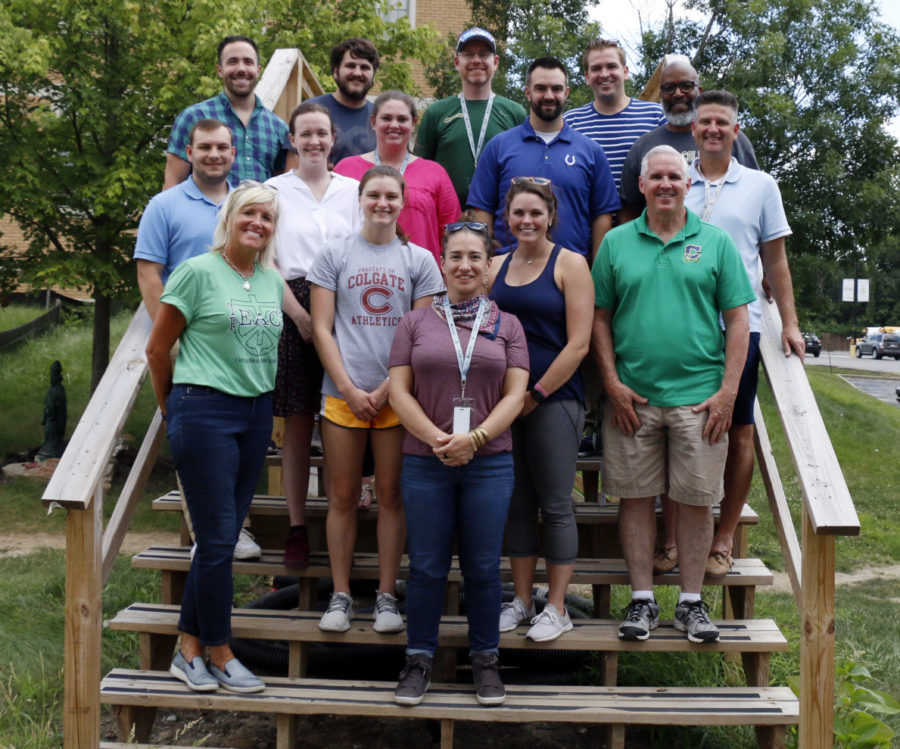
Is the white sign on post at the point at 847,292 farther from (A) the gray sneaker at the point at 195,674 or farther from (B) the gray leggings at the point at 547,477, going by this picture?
(A) the gray sneaker at the point at 195,674

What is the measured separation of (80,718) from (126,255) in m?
7.67

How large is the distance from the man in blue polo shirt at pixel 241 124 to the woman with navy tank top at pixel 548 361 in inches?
56.3

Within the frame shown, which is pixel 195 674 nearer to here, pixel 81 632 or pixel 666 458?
pixel 81 632

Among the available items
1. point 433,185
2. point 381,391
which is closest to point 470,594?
point 381,391

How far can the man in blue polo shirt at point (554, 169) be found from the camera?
3.90 m

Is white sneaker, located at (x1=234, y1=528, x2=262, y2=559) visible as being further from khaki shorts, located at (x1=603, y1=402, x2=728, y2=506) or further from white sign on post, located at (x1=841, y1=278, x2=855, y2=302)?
white sign on post, located at (x1=841, y1=278, x2=855, y2=302)

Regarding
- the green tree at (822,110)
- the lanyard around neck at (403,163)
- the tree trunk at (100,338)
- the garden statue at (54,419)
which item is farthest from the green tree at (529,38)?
the lanyard around neck at (403,163)

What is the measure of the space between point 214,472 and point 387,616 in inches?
35.7

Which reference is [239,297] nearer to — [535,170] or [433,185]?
[433,185]

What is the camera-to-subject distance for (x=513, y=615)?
3.62 metres

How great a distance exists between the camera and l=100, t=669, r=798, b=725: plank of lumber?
3.28m

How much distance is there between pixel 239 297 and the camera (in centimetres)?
323

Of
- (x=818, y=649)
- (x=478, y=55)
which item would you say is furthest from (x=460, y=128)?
(x=818, y=649)

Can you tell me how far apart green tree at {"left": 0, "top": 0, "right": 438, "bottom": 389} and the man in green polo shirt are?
6.58 m
